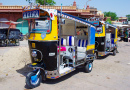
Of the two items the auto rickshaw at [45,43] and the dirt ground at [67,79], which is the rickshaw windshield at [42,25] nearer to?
the auto rickshaw at [45,43]

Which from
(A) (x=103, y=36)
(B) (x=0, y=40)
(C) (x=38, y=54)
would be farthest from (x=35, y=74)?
(B) (x=0, y=40)

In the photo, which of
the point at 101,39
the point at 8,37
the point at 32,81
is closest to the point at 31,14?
the point at 32,81

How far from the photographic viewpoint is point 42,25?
16.9 feet

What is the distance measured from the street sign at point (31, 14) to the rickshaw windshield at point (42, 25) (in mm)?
203

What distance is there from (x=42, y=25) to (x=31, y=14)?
560mm

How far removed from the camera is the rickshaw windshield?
503 centimetres

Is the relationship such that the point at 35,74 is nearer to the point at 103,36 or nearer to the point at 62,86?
the point at 62,86

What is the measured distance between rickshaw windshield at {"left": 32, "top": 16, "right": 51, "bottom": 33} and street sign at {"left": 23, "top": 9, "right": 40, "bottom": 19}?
20cm

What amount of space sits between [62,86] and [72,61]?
131 cm

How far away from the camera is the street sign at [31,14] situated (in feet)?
16.6

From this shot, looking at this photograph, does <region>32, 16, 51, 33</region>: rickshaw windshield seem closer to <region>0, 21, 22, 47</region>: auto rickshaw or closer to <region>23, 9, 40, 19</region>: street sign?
<region>23, 9, 40, 19</region>: street sign

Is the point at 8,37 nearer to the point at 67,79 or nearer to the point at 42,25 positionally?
the point at 67,79

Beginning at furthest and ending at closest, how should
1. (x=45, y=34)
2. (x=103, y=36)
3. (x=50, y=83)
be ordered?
(x=103, y=36) → (x=50, y=83) → (x=45, y=34)

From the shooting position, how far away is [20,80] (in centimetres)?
588
